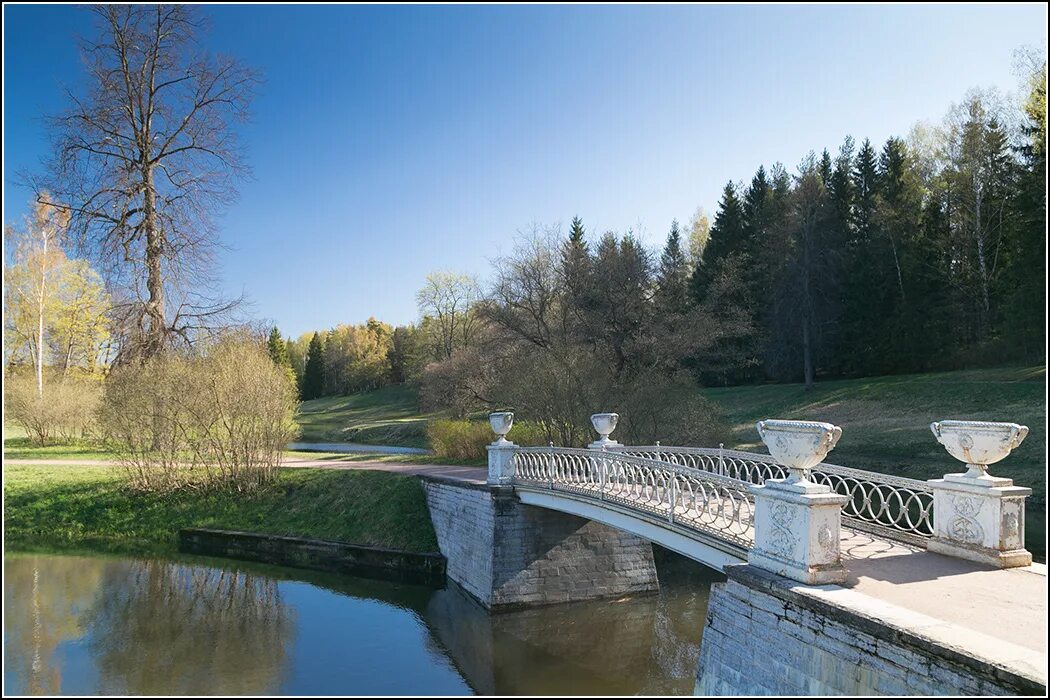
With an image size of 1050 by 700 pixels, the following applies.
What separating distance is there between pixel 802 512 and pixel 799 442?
1.88ft

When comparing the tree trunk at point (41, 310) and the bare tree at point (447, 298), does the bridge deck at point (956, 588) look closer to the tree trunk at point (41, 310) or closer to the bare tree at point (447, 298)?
the tree trunk at point (41, 310)

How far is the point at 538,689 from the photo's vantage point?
863cm

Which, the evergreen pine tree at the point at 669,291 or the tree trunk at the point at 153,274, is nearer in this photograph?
the tree trunk at the point at 153,274

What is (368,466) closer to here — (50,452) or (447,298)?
(50,452)

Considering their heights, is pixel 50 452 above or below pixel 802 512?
below

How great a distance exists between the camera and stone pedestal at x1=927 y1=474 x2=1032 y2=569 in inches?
246

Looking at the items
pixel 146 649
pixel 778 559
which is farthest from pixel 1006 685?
pixel 146 649

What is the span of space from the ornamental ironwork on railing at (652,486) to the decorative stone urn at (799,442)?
0.78 m

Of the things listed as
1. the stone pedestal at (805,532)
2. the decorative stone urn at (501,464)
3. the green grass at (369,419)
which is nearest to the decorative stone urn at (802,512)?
the stone pedestal at (805,532)

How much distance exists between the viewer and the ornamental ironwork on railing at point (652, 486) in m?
7.13

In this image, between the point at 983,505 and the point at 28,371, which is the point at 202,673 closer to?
the point at 983,505

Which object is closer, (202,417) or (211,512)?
(211,512)

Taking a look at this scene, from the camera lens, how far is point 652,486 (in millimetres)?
8992

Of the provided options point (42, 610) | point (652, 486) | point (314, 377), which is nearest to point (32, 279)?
point (42, 610)
